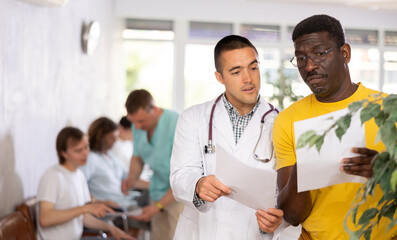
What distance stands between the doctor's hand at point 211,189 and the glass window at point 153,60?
7152mm

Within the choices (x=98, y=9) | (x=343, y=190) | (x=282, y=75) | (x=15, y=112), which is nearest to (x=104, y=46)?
(x=98, y=9)

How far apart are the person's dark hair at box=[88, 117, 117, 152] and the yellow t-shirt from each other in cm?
303

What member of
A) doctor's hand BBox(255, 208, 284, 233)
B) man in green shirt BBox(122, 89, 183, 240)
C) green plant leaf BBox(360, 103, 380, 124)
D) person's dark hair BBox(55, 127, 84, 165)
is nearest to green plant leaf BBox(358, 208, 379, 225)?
green plant leaf BBox(360, 103, 380, 124)

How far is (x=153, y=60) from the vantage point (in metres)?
9.17

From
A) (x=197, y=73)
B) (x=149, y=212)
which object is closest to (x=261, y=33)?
(x=197, y=73)

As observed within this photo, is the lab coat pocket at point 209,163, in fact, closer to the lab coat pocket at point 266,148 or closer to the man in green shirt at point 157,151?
the lab coat pocket at point 266,148

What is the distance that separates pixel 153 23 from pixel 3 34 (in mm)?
6220

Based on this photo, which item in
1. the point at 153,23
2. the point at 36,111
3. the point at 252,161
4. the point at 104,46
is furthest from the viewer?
the point at 153,23

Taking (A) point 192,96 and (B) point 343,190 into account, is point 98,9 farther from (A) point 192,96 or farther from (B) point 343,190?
(B) point 343,190

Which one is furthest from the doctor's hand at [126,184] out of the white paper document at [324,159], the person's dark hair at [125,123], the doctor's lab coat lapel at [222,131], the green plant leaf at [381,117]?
the green plant leaf at [381,117]

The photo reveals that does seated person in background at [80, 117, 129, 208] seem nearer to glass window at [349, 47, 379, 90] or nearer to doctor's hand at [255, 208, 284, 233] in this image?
doctor's hand at [255, 208, 284, 233]

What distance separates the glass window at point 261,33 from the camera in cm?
919

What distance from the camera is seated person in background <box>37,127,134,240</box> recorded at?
323cm

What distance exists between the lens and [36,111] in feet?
11.9
